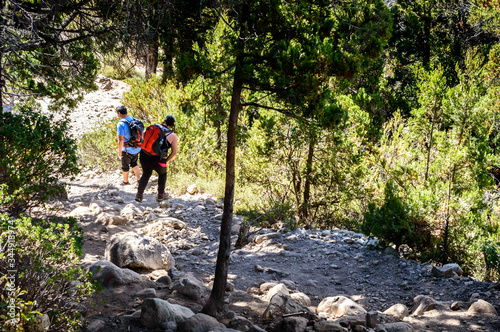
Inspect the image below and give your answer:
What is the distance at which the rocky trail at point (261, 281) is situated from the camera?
4.34 metres

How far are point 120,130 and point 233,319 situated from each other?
16.1 feet

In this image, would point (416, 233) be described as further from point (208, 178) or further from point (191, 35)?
point (208, 178)

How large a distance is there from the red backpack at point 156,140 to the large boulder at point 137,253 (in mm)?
2009

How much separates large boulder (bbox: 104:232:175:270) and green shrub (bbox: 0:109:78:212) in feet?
3.61

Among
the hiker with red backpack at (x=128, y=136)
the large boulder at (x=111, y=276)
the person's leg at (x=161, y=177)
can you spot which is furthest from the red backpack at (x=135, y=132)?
the large boulder at (x=111, y=276)

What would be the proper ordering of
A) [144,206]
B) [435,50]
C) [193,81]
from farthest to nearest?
[435,50] → [144,206] → [193,81]

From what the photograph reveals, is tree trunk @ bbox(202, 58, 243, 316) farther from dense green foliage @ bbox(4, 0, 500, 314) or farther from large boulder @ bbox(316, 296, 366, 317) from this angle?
large boulder @ bbox(316, 296, 366, 317)

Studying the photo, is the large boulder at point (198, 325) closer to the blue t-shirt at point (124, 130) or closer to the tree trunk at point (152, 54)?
the tree trunk at point (152, 54)

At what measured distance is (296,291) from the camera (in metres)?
5.72

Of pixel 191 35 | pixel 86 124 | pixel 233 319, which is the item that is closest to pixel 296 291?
pixel 233 319

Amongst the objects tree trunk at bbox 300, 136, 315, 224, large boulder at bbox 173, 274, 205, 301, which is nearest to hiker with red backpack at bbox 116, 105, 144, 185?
tree trunk at bbox 300, 136, 315, 224

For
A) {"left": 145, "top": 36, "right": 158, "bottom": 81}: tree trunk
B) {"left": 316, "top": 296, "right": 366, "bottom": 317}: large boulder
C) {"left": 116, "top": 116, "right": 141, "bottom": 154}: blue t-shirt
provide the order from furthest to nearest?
Result: {"left": 116, "top": 116, "right": 141, "bottom": 154}: blue t-shirt, {"left": 145, "top": 36, "right": 158, "bottom": 81}: tree trunk, {"left": 316, "top": 296, "right": 366, "bottom": 317}: large boulder

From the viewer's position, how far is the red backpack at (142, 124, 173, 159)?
750 cm

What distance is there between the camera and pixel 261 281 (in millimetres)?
6102
